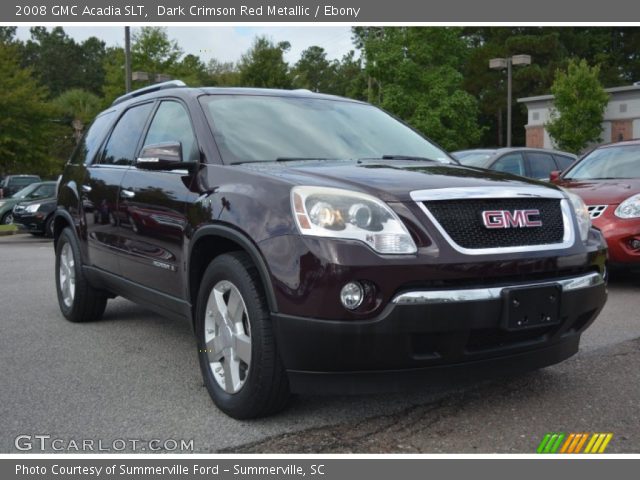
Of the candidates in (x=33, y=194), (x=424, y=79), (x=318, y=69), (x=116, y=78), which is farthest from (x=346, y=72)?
(x=33, y=194)

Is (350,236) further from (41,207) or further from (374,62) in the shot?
(374,62)

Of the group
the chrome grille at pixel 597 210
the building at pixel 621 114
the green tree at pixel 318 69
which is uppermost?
the green tree at pixel 318 69

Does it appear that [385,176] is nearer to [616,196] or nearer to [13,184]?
[616,196]

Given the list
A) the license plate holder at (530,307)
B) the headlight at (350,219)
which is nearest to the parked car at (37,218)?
the headlight at (350,219)

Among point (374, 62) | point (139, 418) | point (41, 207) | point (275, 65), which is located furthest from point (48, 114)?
point (139, 418)

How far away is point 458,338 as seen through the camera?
3.05 metres

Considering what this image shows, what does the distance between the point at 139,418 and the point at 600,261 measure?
2.42 metres

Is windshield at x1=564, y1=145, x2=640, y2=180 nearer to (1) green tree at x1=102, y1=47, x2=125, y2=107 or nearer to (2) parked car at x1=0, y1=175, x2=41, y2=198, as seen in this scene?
(2) parked car at x1=0, y1=175, x2=41, y2=198

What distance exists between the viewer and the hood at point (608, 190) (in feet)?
23.1

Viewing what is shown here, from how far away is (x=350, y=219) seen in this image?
306 centimetres

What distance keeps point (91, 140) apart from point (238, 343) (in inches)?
124

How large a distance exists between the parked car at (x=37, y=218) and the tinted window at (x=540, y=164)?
11311mm

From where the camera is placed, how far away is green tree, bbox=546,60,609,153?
114 feet

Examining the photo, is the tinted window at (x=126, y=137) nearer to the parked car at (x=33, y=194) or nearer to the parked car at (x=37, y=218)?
the parked car at (x=37, y=218)
